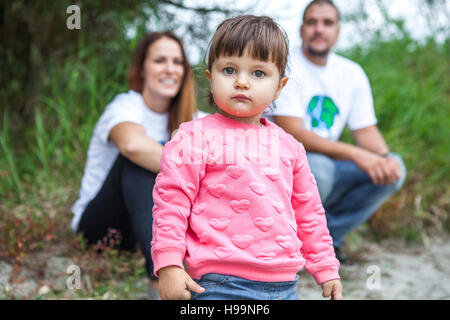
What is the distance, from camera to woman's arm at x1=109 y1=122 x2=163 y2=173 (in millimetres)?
2179

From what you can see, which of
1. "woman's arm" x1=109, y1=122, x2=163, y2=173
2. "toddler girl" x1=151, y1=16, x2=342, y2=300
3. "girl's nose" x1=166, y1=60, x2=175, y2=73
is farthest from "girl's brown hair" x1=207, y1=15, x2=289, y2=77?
"girl's nose" x1=166, y1=60, x2=175, y2=73

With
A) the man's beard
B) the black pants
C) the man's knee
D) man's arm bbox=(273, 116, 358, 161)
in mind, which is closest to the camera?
the black pants

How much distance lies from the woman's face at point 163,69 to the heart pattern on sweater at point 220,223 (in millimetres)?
1475

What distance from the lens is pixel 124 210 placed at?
7.89 feet

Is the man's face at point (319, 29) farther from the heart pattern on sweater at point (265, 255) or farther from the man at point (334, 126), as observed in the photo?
the heart pattern on sweater at point (265, 255)

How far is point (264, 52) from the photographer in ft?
4.06

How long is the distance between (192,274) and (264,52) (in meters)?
0.61

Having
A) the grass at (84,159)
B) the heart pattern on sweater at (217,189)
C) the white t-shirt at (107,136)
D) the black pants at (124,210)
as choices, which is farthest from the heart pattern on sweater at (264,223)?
the white t-shirt at (107,136)

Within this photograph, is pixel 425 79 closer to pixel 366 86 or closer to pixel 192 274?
pixel 366 86

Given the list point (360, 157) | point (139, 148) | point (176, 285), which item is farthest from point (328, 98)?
point (176, 285)

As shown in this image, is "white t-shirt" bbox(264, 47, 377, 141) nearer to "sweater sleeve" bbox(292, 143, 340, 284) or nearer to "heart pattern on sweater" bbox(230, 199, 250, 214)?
"sweater sleeve" bbox(292, 143, 340, 284)

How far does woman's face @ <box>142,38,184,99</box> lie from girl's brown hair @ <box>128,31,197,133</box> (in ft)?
0.08
